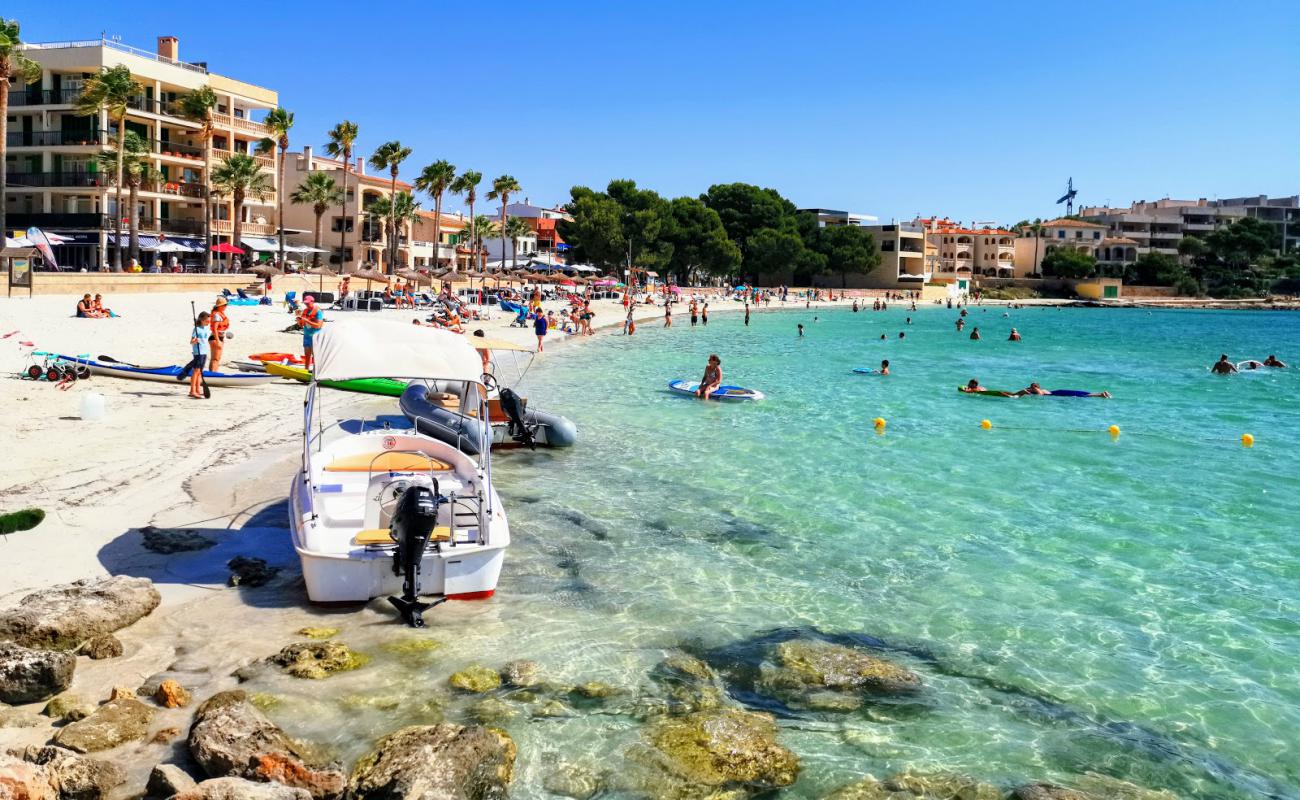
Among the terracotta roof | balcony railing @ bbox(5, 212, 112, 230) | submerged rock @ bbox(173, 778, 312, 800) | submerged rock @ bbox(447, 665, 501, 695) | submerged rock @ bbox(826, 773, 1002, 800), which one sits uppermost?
the terracotta roof

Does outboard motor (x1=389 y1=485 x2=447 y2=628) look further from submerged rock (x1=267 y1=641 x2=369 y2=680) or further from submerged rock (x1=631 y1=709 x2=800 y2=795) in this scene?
submerged rock (x1=631 y1=709 x2=800 y2=795)

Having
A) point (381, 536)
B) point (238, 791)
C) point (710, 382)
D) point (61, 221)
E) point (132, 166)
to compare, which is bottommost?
point (238, 791)

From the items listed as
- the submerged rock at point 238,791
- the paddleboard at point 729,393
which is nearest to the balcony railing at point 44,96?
the paddleboard at point 729,393

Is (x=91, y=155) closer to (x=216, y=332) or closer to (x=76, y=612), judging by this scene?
(x=216, y=332)

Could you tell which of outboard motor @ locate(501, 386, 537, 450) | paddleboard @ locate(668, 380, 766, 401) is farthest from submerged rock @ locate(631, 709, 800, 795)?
paddleboard @ locate(668, 380, 766, 401)

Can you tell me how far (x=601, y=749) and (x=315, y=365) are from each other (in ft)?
17.3

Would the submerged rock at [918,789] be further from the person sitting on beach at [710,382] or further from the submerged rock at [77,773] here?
the person sitting on beach at [710,382]

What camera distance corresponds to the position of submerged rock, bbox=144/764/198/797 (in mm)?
5848

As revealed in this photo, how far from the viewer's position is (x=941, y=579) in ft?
37.6

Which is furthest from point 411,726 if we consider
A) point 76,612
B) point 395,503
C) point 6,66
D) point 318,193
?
point 318,193

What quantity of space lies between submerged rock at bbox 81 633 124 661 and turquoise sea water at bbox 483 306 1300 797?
Result: 10.6ft

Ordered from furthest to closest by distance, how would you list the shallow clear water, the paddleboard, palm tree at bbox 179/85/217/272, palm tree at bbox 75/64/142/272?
palm tree at bbox 179/85/217/272 → palm tree at bbox 75/64/142/272 → the paddleboard → the shallow clear water

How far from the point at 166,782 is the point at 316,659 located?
2262mm

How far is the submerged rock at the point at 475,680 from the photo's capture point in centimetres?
793
